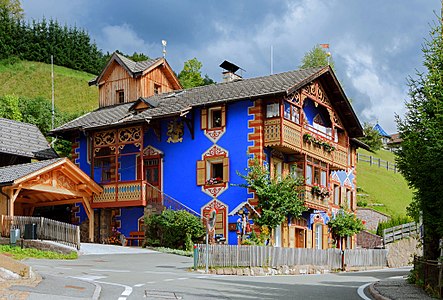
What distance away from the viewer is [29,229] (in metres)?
30.0

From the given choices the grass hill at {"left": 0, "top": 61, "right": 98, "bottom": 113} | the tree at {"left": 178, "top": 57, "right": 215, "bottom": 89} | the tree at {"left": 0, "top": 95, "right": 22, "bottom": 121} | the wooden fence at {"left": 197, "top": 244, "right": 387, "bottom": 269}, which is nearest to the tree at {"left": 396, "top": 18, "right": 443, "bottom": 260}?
the wooden fence at {"left": 197, "top": 244, "right": 387, "bottom": 269}

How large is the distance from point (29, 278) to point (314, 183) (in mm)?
24559

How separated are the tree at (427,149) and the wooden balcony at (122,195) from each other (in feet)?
63.1

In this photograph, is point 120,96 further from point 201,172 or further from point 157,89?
point 201,172

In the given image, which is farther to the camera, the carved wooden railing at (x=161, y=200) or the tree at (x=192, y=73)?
the tree at (x=192, y=73)

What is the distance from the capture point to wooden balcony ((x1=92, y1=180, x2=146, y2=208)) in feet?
125

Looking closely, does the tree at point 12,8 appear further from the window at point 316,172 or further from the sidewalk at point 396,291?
the sidewalk at point 396,291

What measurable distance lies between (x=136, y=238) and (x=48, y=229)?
8470mm

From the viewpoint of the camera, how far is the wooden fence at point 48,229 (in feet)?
101

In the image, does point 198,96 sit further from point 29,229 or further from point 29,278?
point 29,278

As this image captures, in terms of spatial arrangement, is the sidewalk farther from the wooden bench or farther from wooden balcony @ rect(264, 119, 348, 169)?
→ the wooden bench

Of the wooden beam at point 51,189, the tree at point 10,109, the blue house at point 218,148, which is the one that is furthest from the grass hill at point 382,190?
the wooden beam at point 51,189

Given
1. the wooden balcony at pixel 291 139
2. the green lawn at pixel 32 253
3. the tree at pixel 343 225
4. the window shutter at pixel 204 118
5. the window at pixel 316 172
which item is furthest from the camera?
the tree at pixel 343 225

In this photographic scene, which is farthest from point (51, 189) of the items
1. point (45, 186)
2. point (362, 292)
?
A: point (362, 292)
